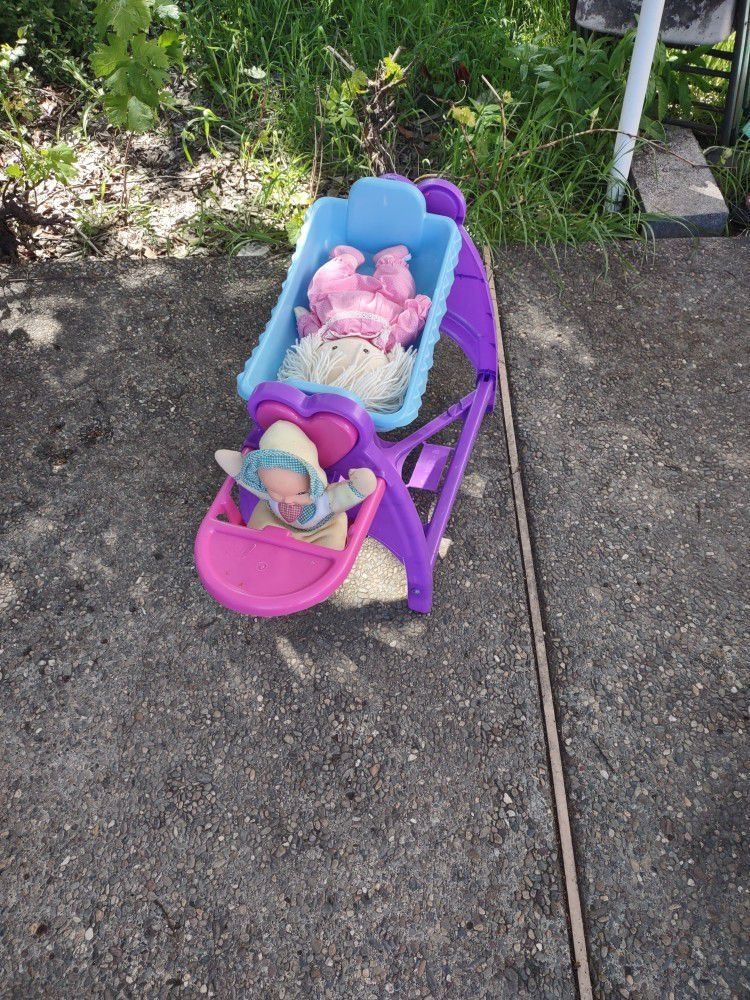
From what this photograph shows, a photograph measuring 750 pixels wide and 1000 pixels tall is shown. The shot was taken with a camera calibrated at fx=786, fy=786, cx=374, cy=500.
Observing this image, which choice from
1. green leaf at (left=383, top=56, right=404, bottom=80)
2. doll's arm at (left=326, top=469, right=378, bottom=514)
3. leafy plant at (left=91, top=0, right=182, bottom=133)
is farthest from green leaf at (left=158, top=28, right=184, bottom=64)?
doll's arm at (left=326, top=469, right=378, bottom=514)

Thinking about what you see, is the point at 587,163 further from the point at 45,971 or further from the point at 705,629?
the point at 45,971

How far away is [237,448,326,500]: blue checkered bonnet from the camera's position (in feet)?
5.52

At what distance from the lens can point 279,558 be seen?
173cm

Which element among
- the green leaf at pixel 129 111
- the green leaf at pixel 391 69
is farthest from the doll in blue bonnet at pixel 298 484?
the green leaf at pixel 391 69

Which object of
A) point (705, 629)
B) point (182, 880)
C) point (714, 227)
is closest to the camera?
point (182, 880)

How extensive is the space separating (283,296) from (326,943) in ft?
5.05

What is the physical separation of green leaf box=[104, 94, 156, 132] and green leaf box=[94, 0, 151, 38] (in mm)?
248

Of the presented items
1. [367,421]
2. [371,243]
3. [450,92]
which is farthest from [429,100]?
[367,421]

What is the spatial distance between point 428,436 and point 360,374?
12.9 inches

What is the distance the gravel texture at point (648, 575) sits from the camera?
1650 millimetres

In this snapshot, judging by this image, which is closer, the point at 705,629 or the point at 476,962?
the point at 476,962

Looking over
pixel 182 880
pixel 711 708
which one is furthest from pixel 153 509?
pixel 711 708

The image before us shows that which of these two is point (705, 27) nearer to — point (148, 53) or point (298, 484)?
point (148, 53)

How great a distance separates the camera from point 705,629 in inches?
81.0
